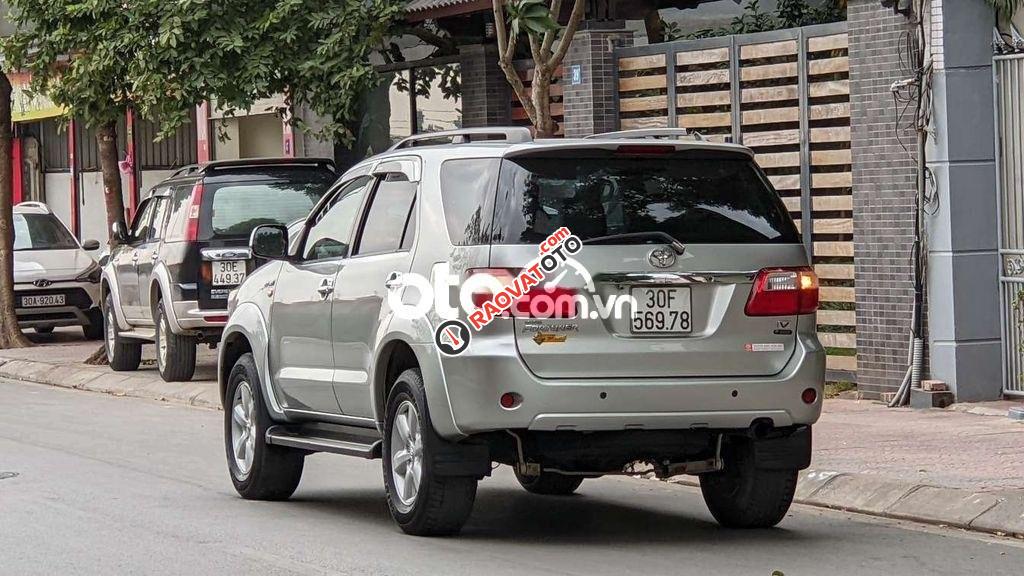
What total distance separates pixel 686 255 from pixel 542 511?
7.32 ft

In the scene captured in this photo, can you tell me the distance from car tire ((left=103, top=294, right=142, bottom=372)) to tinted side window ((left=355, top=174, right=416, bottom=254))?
425 inches

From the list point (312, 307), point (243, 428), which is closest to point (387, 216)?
point (312, 307)

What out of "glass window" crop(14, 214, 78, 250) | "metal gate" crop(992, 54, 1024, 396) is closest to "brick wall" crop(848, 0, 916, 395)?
"metal gate" crop(992, 54, 1024, 396)

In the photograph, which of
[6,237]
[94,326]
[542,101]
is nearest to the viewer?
[542,101]

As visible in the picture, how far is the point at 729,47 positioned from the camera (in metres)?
16.4

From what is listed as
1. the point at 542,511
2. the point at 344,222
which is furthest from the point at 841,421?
the point at 344,222

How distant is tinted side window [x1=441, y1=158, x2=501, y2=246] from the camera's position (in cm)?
851

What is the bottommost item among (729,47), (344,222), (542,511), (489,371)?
(542,511)

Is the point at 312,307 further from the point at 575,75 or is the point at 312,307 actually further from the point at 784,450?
the point at 575,75

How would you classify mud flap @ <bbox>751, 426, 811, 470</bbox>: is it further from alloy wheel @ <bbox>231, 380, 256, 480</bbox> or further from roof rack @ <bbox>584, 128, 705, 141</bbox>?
alloy wheel @ <bbox>231, 380, 256, 480</bbox>

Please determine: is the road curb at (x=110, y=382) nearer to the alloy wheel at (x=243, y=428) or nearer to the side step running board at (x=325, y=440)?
the alloy wheel at (x=243, y=428)

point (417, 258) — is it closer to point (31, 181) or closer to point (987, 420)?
point (987, 420)

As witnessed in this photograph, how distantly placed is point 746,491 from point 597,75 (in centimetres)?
899

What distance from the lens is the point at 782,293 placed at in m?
8.68
